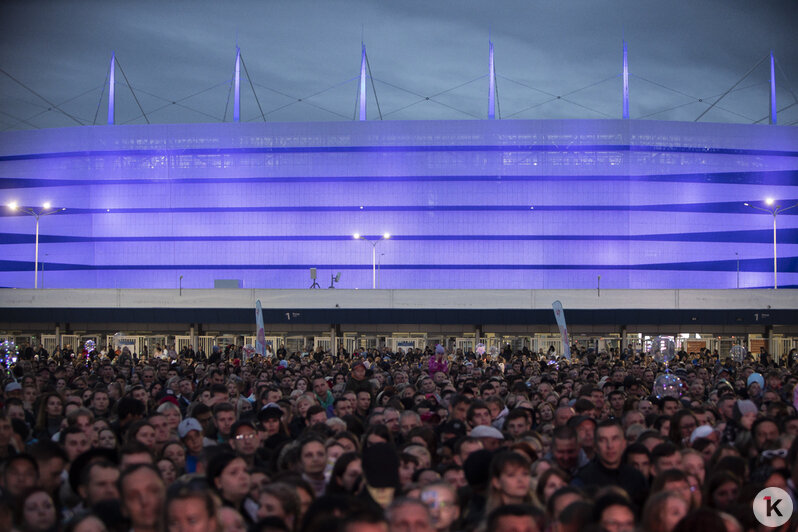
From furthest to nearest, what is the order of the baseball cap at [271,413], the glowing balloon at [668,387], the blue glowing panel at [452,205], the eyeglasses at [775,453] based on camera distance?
the blue glowing panel at [452,205] → the glowing balloon at [668,387] → the baseball cap at [271,413] → the eyeglasses at [775,453]

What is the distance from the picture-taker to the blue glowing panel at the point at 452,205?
71.4 meters

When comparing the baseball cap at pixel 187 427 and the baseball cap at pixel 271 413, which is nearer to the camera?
the baseball cap at pixel 187 427

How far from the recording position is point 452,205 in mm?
72000

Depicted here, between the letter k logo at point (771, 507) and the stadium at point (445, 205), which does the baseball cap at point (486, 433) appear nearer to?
the letter k logo at point (771, 507)

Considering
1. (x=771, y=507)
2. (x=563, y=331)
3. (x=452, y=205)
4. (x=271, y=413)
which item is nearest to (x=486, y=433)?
(x=271, y=413)

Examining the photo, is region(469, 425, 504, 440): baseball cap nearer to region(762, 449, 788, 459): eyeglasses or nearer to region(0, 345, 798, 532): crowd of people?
region(0, 345, 798, 532): crowd of people

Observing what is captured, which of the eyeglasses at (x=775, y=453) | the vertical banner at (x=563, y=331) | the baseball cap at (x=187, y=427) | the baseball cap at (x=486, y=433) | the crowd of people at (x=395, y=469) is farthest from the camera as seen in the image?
the vertical banner at (x=563, y=331)

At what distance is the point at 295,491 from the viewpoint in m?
6.20

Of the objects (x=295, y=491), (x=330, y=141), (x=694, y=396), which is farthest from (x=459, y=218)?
(x=295, y=491)

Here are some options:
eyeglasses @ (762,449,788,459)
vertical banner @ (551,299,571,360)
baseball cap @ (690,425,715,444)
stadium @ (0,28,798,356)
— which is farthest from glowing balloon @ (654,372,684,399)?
stadium @ (0,28,798,356)

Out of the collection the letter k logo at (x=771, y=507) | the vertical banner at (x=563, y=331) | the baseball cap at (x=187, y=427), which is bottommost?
the letter k logo at (x=771, y=507)

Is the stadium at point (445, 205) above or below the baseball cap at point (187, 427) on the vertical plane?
above

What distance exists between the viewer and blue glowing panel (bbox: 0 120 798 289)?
234 ft

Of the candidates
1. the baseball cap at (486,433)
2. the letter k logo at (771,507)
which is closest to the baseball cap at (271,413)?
the baseball cap at (486,433)
